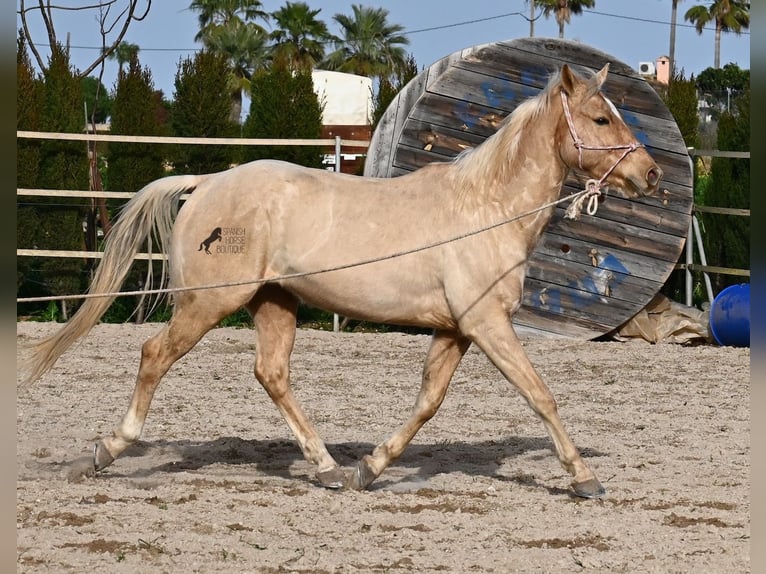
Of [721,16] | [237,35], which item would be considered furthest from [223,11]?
[721,16]

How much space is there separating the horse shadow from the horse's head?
1.47 metres

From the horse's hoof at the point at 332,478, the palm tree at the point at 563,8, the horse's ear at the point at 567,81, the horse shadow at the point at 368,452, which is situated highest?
the palm tree at the point at 563,8

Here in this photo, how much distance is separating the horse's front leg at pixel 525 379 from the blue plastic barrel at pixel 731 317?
18.0ft

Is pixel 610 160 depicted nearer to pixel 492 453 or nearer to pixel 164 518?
pixel 492 453

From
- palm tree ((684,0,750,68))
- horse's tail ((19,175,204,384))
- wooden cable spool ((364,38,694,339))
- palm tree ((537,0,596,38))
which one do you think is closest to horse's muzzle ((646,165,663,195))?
horse's tail ((19,175,204,384))

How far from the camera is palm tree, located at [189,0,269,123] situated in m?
39.0

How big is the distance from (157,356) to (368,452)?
1446 mm

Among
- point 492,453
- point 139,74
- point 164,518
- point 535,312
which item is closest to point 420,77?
point 535,312

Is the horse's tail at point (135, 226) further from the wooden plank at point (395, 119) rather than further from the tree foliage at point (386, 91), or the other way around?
the tree foliage at point (386, 91)

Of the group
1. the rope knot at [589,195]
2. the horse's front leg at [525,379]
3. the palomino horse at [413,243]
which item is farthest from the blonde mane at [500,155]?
the horse's front leg at [525,379]

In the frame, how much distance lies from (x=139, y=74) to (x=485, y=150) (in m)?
7.66

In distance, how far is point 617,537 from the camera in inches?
162

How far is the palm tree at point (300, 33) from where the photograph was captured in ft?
128

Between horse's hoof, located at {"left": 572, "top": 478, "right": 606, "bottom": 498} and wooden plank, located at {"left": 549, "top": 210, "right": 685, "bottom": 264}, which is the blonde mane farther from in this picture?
wooden plank, located at {"left": 549, "top": 210, "right": 685, "bottom": 264}
